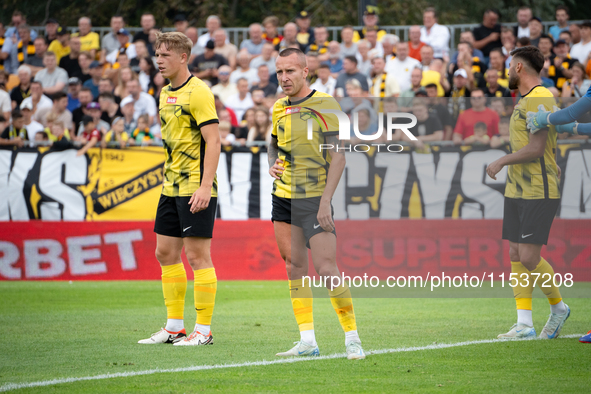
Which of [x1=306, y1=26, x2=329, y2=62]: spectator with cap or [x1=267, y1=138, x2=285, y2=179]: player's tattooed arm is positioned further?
[x1=306, y1=26, x2=329, y2=62]: spectator with cap

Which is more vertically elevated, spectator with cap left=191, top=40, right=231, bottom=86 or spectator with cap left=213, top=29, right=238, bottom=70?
spectator with cap left=213, top=29, right=238, bottom=70

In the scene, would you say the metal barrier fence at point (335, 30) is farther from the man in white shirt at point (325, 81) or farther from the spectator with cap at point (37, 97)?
the spectator with cap at point (37, 97)

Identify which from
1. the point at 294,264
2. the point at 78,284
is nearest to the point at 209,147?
the point at 294,264

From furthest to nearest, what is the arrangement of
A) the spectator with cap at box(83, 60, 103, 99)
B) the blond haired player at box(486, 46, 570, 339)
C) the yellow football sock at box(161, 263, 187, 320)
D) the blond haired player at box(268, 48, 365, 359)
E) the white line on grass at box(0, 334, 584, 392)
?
the spectator with cap at box(83, 60, 103, 99) < the yellow football sock at box(161, 263, 187, 320) < the blond haired player at box(486, 46, 570, 339) < the blond haired player at box(268, 48, 365, 359) < the white line on grass at box(0, 334, 584, 392)

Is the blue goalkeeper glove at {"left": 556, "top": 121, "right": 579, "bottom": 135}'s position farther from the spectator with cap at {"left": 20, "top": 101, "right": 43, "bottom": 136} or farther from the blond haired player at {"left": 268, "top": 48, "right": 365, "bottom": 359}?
the spectator with cap at {"left": 20, "top": 101, "right": 43, "bottom": 136}

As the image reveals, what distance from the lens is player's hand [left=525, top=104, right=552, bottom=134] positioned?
20.6ft

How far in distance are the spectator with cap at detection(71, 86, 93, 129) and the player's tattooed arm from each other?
33.7 feet

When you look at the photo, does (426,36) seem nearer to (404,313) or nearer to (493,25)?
(493,25)

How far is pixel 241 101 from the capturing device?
49.8 ft

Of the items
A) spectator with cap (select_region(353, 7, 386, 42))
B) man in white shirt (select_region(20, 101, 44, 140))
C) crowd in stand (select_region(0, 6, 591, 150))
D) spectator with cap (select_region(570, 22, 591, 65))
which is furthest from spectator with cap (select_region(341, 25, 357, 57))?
man in white shirt (select_region(20, 101, 44, 140))

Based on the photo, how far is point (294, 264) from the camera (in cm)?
577

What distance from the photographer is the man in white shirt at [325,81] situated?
1442cm

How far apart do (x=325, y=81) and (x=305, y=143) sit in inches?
357

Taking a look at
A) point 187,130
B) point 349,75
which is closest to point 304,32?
point 349,75
